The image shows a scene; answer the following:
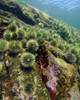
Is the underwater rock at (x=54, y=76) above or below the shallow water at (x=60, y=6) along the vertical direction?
below

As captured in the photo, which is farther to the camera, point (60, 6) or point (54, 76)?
point (60, 6)

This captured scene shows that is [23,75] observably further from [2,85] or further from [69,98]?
[69,98]

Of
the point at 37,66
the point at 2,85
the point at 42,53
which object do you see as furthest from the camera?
the point at 42,53

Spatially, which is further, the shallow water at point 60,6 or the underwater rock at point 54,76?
the shallow water at point 60,6

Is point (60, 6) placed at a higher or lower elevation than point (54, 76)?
higher

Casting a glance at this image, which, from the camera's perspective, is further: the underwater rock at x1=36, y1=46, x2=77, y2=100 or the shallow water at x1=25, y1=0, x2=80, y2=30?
the shallow water at x1=25, y1=0, x2=80, y2=30

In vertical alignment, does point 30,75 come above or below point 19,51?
below

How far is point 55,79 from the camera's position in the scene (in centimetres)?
312

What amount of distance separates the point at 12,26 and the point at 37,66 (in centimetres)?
266

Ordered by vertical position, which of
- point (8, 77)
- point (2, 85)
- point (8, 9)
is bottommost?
point (2, 85)

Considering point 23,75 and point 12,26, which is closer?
point 23,75

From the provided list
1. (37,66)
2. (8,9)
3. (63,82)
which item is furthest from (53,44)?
(8,9)

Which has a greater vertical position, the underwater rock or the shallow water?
the shallow water

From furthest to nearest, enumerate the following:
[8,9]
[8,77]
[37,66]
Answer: [8,9] < [37,66] < [8,77]
